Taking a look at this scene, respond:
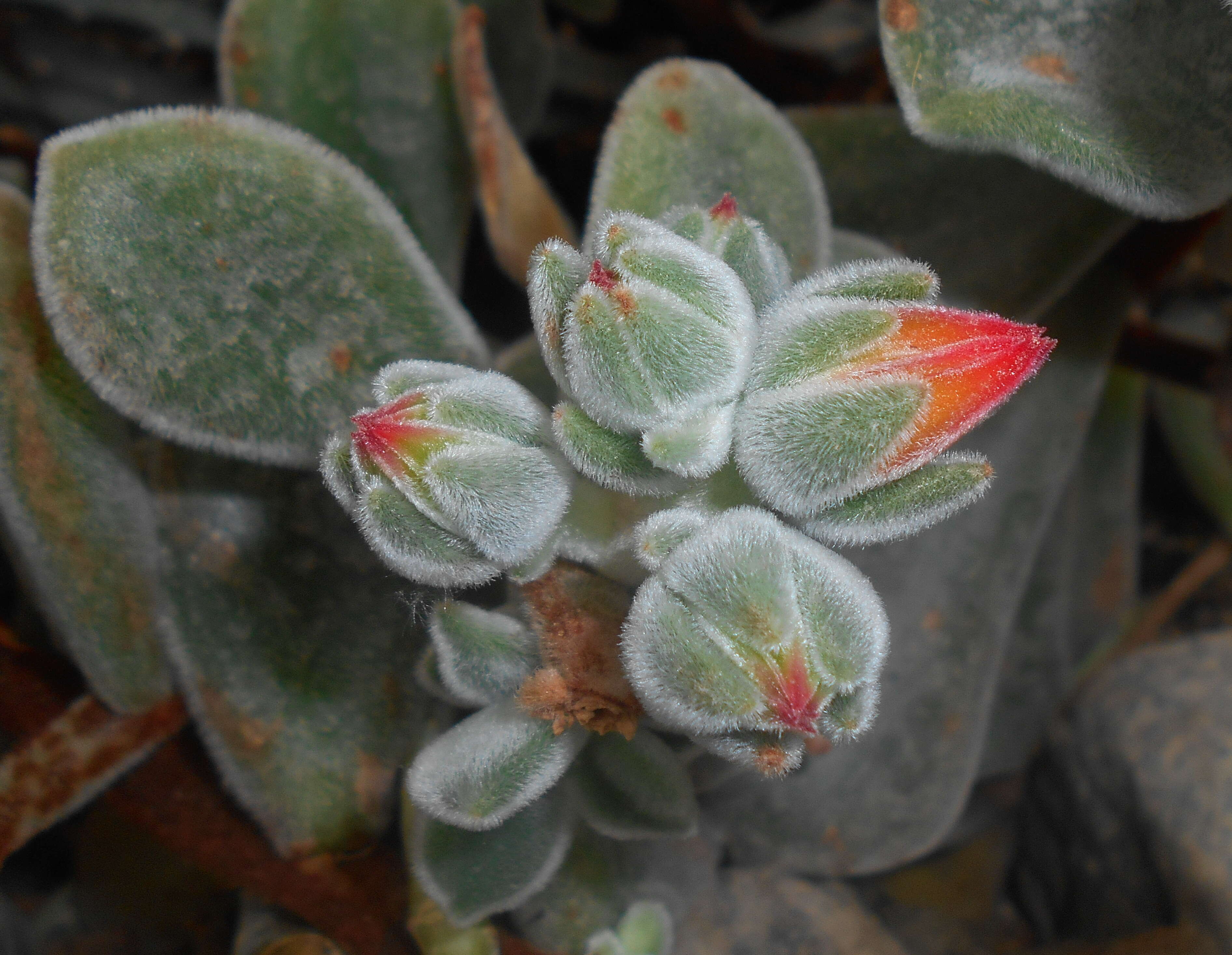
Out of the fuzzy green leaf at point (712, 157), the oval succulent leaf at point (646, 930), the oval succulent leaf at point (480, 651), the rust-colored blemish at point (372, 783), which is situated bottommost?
the oval succulent leaf at point (646, 930)

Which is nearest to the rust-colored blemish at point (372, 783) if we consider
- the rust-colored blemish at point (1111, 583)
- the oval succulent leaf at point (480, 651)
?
the oval succulent leaf at point (480, 651)

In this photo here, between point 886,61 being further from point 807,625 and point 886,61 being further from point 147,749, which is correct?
point 147,749

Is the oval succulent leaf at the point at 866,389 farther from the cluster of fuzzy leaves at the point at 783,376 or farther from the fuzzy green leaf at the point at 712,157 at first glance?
the fuzzy green leaf at the point at 712,157

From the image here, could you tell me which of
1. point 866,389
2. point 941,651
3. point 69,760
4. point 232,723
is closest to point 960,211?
point 941,651

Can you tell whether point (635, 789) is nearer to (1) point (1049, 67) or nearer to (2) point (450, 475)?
(2) point (450, 475)

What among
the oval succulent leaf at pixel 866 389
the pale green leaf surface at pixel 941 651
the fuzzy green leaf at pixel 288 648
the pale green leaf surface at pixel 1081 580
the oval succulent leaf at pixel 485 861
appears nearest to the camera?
the oval succulent leaf at pixel 866 389

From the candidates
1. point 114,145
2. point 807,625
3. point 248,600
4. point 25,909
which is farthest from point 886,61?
point 25,909
